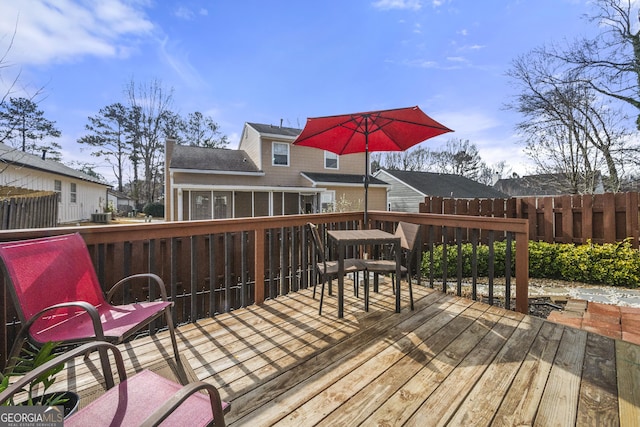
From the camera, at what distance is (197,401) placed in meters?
1.07

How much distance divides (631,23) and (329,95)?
1227 centimetres

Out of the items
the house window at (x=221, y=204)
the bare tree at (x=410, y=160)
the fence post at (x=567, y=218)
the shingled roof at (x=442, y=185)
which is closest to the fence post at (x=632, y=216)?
the fence post at (x=567, y=218)

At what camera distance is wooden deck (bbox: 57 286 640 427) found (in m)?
1.54

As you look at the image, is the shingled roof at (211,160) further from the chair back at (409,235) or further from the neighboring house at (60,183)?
the chair back at (409,235)

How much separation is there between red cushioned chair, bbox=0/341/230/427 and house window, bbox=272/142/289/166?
14342 millimetres

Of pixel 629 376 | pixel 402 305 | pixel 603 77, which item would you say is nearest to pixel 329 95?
pixel 603 77

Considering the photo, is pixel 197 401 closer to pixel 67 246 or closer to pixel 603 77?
pixel 67 246

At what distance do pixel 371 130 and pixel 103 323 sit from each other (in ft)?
11.4

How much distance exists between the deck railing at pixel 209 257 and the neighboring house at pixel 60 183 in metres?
12.9

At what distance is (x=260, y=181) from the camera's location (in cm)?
1472

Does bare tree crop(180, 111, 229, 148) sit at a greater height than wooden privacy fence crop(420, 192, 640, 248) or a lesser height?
greater

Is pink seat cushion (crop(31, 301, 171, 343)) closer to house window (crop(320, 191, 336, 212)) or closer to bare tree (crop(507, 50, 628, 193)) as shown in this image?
bare tree (crop(507, 50, 628, 193))

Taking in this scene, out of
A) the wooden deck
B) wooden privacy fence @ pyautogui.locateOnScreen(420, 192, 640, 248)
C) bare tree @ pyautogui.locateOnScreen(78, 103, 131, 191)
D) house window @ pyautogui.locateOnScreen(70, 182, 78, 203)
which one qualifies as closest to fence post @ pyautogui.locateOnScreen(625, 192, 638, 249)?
wooden privacy fence @ pyautogui.locateOnScreen(420, 192, 640, 248)

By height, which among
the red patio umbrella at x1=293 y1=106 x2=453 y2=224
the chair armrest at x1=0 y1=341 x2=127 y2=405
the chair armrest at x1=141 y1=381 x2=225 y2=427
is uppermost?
the red patio umbrella at x1=293 y1=106 x2=453 y2=224
